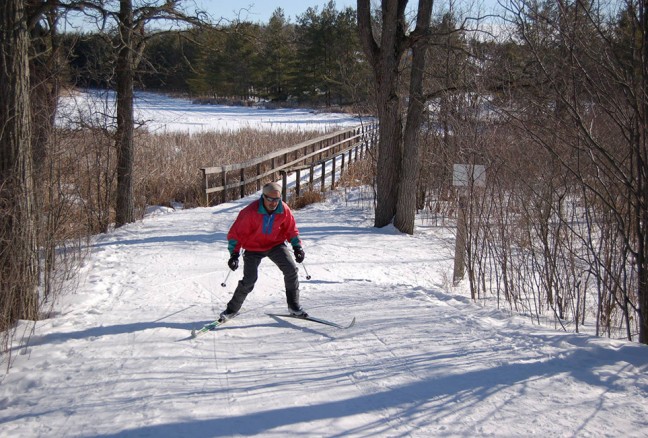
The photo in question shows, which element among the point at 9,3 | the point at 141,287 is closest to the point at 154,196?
the point at 141,287

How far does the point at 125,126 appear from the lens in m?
10.8

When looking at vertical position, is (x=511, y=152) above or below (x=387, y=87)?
below

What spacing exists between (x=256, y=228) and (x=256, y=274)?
47 cm

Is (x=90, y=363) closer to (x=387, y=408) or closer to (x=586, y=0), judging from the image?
(x=387, y=408)

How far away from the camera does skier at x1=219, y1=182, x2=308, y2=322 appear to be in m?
5.68

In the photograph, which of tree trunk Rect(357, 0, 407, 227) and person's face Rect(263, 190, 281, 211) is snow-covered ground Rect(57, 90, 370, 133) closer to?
tree trunk Rect(357, 0, 407, 227)

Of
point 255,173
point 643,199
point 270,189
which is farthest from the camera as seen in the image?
point 255,173

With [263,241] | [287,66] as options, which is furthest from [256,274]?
[287,66]

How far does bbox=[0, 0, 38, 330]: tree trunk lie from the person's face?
230cm

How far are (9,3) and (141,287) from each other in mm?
3360

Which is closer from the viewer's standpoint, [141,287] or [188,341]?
[188,341]

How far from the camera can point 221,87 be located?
57938 mm

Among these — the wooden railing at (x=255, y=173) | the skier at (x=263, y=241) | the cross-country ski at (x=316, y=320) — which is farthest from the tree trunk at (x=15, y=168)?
Result: the wooden railing at (x=255, y=173)

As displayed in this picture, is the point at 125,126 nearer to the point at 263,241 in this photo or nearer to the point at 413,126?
the point at 413,126
